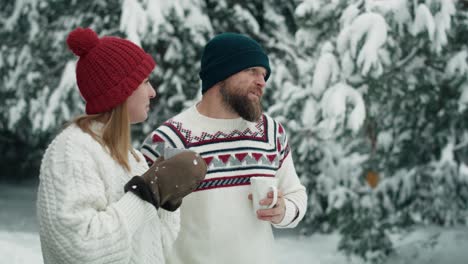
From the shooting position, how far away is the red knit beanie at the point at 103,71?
218cm

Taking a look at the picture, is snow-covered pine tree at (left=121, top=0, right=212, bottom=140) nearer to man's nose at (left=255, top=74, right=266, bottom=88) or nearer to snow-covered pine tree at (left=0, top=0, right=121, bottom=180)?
snow-covered pine tree at (left=0, top=0, right=121, bottom=180)

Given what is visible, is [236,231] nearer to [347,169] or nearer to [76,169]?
[76,169]

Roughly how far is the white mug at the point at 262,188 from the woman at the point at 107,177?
1.59ft

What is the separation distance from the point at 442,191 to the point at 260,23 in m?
3.57

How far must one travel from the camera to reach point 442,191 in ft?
22.2

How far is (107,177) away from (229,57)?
3.58 ft

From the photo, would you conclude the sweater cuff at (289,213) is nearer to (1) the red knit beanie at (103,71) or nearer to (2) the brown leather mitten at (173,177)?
(2) the brown leather mitten at (173,177)

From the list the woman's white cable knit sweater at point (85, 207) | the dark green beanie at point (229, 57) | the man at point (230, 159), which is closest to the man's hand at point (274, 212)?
the man at point (230, 159)

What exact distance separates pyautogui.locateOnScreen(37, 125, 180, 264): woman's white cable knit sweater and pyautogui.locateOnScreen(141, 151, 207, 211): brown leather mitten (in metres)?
0.07

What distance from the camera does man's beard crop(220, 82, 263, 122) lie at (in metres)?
2.95

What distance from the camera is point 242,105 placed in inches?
116

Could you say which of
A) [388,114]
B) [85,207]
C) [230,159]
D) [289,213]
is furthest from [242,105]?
[388,114]

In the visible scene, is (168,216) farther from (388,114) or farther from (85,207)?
(388,114)

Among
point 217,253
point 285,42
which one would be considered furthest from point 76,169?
point 285,42
